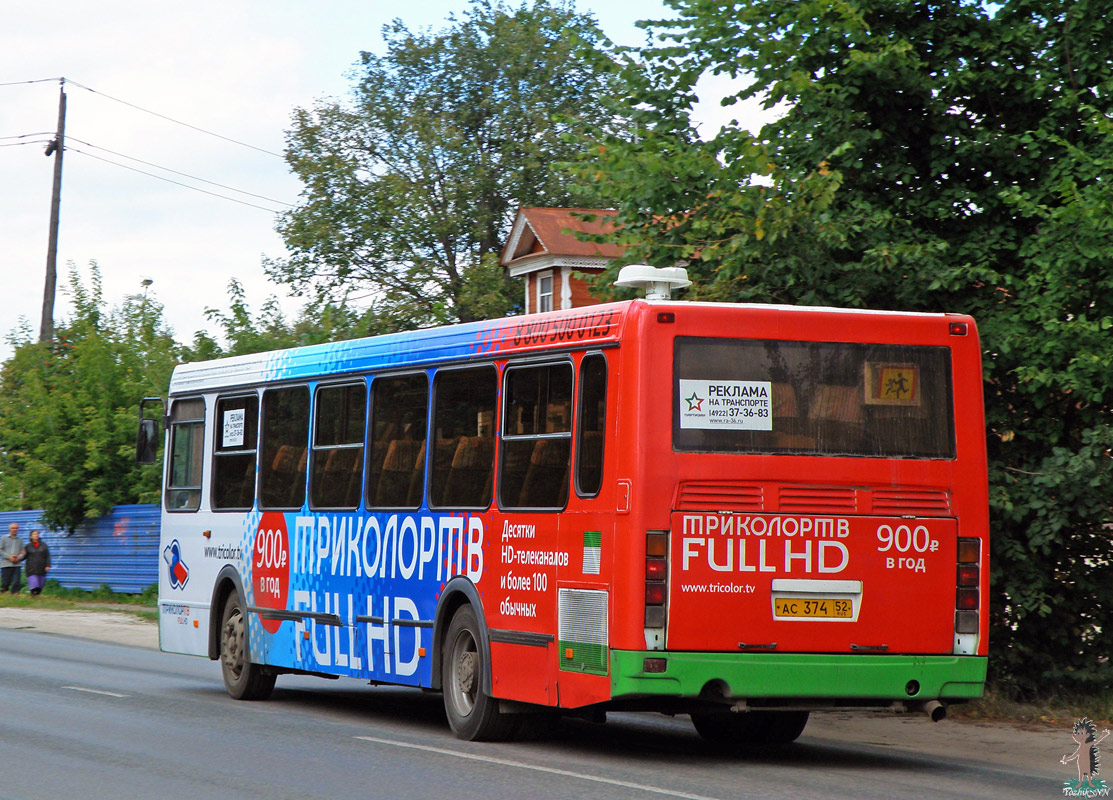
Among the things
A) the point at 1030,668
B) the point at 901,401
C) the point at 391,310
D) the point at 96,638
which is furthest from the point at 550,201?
the point at 901,401

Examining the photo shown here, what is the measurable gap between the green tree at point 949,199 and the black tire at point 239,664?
4.97 m

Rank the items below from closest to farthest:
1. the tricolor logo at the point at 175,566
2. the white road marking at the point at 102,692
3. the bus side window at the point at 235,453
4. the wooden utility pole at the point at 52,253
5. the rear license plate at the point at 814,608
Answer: the rear license plate at the point at 814,608 < the white road marking at the point at 102,692 < the bus side window at the point at 235,453 < the tricolor logo at the point at 175,566 < the wooden utility pole at the point at 52,253

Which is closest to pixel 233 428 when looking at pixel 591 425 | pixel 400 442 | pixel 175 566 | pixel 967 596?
pixel 175 566

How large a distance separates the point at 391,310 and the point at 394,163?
829 cm

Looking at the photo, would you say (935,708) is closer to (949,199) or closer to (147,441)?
(949,199)

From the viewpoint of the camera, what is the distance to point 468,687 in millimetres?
10883

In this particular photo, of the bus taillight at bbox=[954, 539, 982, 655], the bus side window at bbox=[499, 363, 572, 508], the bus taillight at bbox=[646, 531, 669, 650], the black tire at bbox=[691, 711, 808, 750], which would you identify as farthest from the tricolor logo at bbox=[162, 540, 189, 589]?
the bus taillight at bbox=[954, 539, 982, 655]

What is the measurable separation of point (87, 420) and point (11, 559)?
3.30 m

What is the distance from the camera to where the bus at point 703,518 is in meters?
9.23

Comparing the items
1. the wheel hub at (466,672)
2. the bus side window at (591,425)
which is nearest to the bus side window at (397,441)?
the wheel hub at (466,672)

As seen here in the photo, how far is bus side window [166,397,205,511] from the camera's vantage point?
1516cm

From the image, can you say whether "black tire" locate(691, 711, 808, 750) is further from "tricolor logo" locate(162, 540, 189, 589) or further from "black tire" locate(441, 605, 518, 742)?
"tricolor logo" locate(162, 540, 189, 589)

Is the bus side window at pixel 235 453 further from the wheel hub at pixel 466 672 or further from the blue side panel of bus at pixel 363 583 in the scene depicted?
the wheel hub at pixel 466 672

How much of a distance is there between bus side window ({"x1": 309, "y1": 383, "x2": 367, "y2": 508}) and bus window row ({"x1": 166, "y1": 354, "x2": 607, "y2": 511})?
1cm
